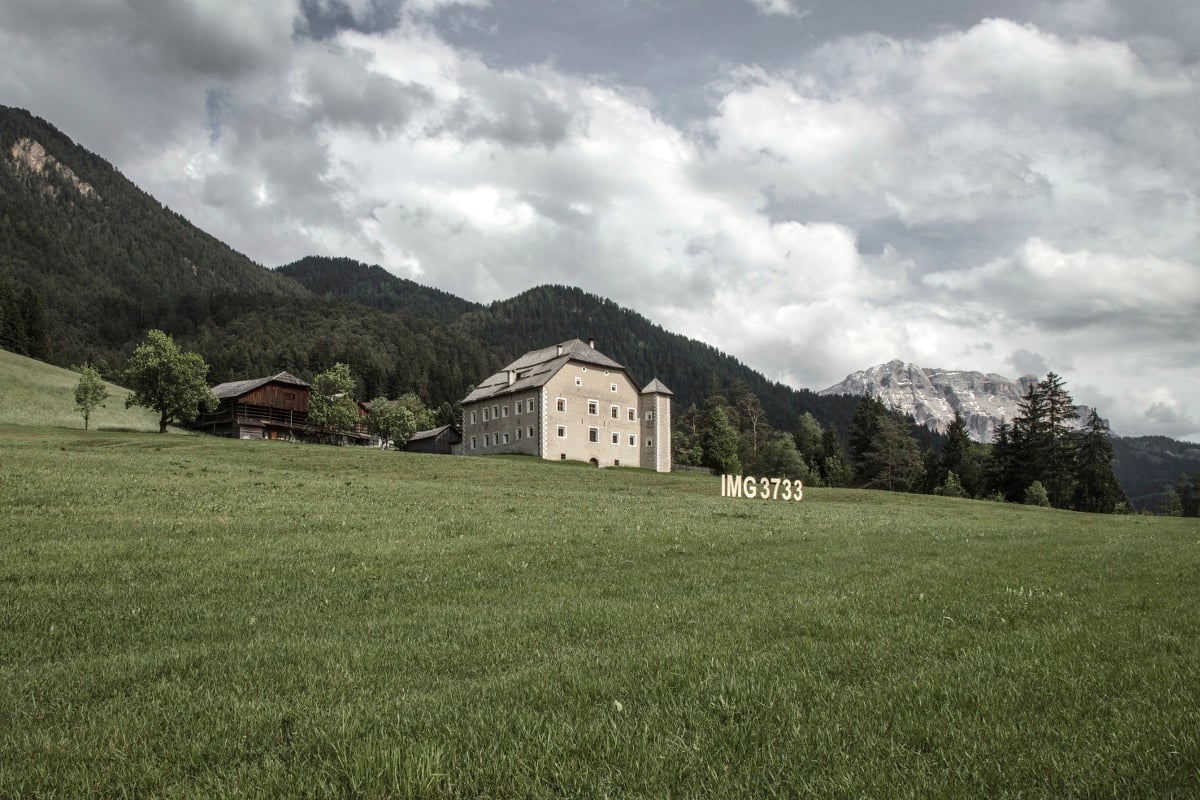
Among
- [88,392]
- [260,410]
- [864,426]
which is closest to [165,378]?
[88,392]

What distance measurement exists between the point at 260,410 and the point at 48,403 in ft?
99.9

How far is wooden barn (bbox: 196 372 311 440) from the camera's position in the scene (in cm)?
10988

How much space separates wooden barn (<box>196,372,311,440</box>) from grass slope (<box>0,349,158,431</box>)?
44.0ft

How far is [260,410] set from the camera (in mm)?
111688

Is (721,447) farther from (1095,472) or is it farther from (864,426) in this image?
(1095,472)

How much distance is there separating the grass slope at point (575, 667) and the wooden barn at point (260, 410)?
98.9 metres

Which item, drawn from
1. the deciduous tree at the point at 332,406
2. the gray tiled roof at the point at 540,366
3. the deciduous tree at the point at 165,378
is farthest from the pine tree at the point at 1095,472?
the deciduous tree at the point at 165,378

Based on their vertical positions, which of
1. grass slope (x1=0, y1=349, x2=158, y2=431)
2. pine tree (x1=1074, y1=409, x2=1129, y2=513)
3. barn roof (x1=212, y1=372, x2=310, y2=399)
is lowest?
pine tree (x1=1074, y1=409, x2=1129, y2=513)

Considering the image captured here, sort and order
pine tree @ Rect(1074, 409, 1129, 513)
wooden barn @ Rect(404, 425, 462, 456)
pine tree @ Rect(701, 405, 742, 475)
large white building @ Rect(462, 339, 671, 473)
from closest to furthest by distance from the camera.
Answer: large white building @ Rect(462, 339, 671, 473) → pine tree @ Rect(1074, 409, 1129, 513) → pine tree @ Rect(701, 405, 742, 475) → wooden barn @ Rect(404, 425, 462, 456)

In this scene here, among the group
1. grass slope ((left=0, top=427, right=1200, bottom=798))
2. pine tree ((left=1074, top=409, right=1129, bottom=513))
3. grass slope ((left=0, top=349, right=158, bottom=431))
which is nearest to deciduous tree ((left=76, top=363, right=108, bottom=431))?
grass slope ((left=0, top=349, right=158, bottom=431))

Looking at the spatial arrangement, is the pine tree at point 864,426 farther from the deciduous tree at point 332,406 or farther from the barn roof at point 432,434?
the deciduous tree at point 332,406

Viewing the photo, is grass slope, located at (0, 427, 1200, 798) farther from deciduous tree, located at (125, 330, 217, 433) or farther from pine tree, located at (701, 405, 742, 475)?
pine tree, located at (701, 405, 742, 475)

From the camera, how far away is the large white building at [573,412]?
88375mm

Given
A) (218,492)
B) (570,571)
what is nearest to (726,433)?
(218,492)
